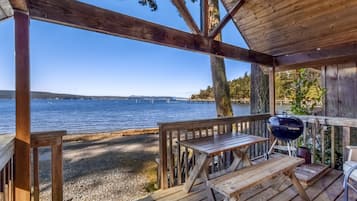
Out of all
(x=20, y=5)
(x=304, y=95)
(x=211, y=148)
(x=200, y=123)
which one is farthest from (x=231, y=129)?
(x=20, y=5)

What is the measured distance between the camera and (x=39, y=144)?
180 centimetres

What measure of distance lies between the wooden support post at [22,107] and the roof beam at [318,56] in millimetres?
4071

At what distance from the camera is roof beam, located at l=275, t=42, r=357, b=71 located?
315 cm

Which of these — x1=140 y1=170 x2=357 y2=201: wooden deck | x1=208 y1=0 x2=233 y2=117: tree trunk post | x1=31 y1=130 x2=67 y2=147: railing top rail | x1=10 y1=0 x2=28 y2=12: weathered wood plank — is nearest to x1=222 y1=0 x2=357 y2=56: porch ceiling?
x1=208 y1=0 x2=233 y2=117: tree trunk post

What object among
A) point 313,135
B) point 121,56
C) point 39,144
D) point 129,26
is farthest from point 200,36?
point 121,56

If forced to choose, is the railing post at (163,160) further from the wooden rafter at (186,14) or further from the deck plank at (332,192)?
the deck plank at (332,192)

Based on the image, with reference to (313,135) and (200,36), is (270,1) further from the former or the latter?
(313,135)

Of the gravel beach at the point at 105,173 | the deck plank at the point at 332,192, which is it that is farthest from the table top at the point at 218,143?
the gravel beach at the point at 105,173

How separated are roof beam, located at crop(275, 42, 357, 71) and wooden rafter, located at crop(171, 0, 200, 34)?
2.17 m

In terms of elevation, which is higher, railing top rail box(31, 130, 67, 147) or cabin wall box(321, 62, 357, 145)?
cabin wall box(321, 62, 357, 145)

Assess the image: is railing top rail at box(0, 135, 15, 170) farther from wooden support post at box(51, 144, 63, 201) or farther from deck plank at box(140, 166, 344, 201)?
deck plank at box(140, 166, 344, 201)

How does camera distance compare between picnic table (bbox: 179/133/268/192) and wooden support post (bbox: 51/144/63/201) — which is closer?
wooden support post (bbox: 51/144/63/201)

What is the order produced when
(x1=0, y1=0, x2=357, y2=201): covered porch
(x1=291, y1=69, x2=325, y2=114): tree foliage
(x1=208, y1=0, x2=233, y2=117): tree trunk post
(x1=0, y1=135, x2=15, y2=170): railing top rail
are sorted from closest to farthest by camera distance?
(x1=0, y1=135, x2=15, y2=170): railing top rail
(x1=0, y1=0, x2=357, y2=201): covered porch
(x1=291, y1=69, x2=325, y2=114): tree foliage
(x1=208, y1=0, x2=233, y2=117): tree trunk post

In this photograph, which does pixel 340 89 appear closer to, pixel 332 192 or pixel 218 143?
pixel 332 192
